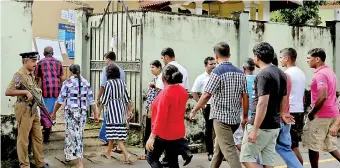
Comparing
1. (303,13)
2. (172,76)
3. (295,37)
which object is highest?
(303,13)

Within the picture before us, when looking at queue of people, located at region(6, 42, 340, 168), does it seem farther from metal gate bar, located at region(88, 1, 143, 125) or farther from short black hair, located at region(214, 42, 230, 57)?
metal gate bar, located at region(88, 1, 143, 125)

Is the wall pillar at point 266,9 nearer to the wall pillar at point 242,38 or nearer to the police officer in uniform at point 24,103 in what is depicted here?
the wall pillar at point 242,38

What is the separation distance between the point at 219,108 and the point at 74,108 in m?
2.31

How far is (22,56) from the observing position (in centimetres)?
609

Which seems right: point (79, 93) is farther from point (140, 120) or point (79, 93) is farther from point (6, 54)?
point (140, 120)

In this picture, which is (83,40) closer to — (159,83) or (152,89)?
(152,89)

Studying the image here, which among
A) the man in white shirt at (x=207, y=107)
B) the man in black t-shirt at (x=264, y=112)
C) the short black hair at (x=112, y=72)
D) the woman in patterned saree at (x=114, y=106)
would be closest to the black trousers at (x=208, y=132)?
the man in white shirt at (x=207, y=107)

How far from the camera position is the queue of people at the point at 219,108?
16.2ft

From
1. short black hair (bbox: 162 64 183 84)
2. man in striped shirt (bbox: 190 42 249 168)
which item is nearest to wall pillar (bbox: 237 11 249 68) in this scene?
man in striped shirt (bbox: 190 42 249 168)

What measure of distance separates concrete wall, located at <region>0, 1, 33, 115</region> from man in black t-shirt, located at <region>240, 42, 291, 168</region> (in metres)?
3.55

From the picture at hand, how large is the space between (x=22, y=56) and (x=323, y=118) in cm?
427

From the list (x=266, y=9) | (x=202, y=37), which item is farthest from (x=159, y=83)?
(x=266, y=9)

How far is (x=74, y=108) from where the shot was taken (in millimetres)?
6551

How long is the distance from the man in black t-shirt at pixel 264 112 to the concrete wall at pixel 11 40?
355 centimetres
